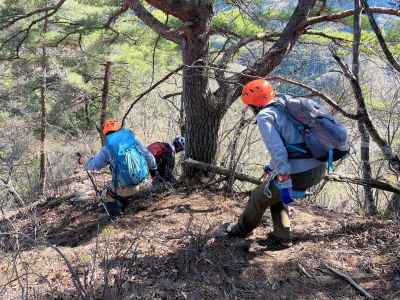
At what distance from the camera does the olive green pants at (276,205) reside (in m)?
3.88

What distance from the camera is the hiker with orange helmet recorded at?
5.50 metres

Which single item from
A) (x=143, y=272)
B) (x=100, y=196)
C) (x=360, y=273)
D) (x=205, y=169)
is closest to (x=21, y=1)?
(x=100, y=196)

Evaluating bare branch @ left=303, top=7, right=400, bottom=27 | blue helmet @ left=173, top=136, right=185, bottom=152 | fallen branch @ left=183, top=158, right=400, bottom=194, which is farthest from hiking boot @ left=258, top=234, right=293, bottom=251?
blue helmet @ left=173, top=136, right=185, bottom=152

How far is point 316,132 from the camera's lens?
3621mm

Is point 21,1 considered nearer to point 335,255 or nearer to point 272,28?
point 272,28

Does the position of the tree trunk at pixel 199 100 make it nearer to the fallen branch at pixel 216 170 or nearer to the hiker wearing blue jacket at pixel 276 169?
the fallen branch at pixel 216 170

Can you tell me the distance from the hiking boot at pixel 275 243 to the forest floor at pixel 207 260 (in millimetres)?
49

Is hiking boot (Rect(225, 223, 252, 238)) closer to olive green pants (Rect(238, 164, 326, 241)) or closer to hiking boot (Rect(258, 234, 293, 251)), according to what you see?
olive green pants (Rect(238, 164, 326, 241))

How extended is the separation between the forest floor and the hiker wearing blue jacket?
0.59 ft

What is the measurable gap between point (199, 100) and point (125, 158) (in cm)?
117

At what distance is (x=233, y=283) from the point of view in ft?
11.7

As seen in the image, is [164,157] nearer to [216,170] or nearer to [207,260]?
[216,170]

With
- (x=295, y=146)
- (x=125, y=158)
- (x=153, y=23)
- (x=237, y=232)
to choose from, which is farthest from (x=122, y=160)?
(x=295, y=146)

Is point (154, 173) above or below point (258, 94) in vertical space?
below
